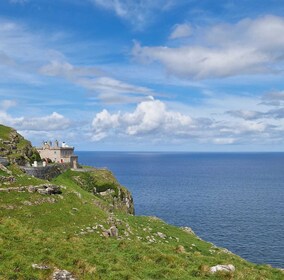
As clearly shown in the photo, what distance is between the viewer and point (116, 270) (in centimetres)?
2266

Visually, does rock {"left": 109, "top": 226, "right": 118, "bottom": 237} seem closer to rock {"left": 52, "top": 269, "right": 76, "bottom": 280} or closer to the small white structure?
rock {"left": 52, "top": 269, "right": 76, "bottom": 280}

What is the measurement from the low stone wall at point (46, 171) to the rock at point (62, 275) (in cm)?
4380

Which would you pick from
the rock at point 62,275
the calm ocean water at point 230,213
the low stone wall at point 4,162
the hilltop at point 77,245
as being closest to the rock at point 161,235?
the hilltop at point 77,245

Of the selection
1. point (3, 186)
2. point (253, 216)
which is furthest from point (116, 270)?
point (253, 216)

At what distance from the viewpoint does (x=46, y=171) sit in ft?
227

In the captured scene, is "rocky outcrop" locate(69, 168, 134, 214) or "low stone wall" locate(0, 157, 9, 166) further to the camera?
"rocky outcrop" locate(69, 168, 134, 214)

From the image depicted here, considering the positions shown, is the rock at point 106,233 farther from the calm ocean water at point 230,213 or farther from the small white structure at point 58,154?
the small white structure at point 58,154

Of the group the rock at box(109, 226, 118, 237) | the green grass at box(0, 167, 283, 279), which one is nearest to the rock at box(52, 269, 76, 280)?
the green grass at box(0, 167, 283, 279)

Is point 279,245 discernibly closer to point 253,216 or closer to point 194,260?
point 253,216

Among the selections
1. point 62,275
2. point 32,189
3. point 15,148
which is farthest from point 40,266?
point 15,148

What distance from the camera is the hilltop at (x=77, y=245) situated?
21.8 m

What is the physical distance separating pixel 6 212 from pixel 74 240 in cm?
1264

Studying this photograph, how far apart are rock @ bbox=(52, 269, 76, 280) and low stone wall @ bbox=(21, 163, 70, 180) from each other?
43803mm

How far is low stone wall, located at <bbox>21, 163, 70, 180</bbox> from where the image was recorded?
6386 cm
